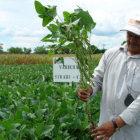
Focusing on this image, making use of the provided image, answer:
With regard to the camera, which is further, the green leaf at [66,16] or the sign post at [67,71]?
the sign post at [67,71]

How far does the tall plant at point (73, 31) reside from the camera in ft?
5.59

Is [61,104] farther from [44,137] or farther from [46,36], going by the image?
[46,36]

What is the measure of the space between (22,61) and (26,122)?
2290 cm

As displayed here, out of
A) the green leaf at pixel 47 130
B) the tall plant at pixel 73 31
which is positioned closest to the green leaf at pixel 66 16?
the tall plant at pixel 73 31

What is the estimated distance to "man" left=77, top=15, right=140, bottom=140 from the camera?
72.5 inches

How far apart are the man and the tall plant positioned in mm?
293

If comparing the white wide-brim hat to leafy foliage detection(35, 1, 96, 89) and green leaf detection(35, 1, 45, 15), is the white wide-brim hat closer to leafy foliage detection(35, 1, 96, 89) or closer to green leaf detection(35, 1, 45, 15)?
leafy foliage detection(35, 1, 96, 89)

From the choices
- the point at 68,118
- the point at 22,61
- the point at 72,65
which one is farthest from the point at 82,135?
the point at 22,61

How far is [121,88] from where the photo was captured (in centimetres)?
205

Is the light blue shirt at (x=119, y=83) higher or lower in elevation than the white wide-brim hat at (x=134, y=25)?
lower

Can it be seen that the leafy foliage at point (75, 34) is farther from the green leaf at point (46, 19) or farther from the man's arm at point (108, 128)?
the man's arm at point (108, 128)

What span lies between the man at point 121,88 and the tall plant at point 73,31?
0.29m

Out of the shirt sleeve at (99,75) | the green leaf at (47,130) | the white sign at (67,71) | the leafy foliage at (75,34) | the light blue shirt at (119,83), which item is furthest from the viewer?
the white sign at (67,71)

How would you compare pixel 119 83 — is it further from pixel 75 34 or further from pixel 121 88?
pixel 75 34
